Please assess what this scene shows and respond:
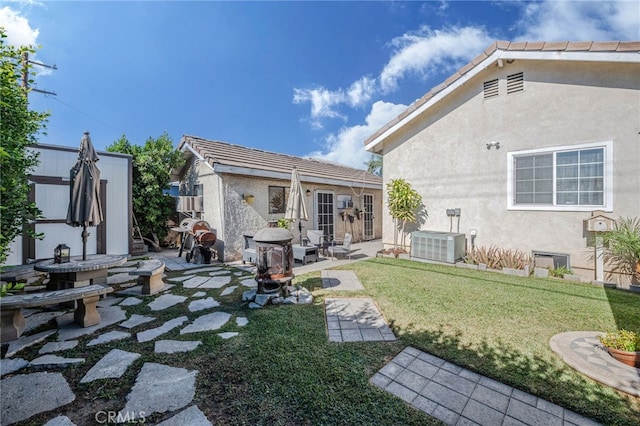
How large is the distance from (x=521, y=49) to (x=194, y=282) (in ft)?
36.4

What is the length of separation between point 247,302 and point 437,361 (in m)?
3.45

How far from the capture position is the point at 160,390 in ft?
8.36

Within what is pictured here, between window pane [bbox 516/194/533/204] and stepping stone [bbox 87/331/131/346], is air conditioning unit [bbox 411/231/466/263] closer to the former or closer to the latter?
window pane [bbox 516/194/533/204]

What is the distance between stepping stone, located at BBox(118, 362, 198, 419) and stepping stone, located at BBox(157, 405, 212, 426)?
113mm

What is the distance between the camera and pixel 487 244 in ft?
27.1

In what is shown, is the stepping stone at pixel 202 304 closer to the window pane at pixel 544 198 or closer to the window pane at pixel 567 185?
the window pane at pixel 544 198

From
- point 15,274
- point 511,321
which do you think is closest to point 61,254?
point 15,274

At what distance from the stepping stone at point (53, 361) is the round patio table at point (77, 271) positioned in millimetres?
1911

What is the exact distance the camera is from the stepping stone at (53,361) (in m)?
3.00

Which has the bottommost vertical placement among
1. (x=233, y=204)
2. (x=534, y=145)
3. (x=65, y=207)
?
(x=65, y=207)

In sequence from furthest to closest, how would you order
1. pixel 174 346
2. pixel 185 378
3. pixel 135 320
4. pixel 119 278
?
pixel 119 278
pixel 135 320
pixel 174 346
pixel 185 378

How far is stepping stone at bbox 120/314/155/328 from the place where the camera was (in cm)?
405

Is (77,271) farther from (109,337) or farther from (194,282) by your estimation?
(194,282)

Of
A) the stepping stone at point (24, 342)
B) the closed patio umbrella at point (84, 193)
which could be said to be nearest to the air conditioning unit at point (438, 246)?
the closed patio umbrella at point (84, 193)
